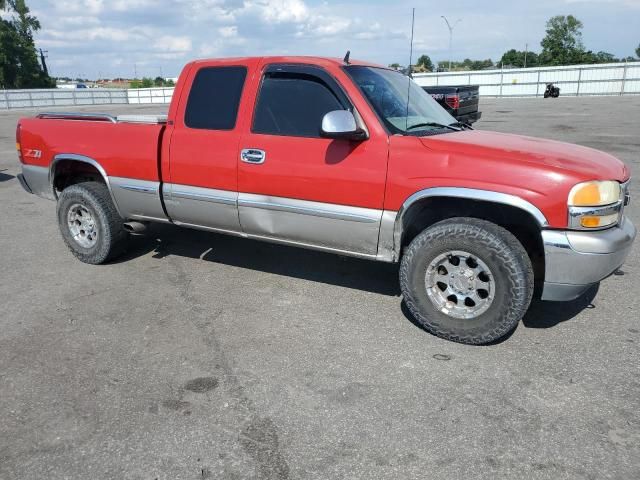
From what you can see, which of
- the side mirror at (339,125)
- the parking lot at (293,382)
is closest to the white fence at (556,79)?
the parking lot at (293,382)

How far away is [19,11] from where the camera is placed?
73312 millimetres

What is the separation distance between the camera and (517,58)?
104 metres

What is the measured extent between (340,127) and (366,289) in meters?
1.61

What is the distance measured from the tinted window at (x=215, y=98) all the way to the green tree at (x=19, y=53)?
73.7 meters

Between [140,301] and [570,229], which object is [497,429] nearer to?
[570,229]

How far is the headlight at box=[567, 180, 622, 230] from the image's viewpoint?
323 cm

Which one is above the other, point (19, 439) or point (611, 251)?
point (611, 251)

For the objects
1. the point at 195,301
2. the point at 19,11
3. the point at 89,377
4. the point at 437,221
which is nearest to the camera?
the point at 89,377

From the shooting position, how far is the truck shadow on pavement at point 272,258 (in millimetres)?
4879

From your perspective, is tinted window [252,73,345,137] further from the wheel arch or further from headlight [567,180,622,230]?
headlight [567,180,622,230]

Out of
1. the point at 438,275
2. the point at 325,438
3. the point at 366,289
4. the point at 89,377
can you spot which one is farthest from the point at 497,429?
the point at 89,377

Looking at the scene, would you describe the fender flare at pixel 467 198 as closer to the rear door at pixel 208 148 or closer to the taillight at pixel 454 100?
the rear door at pixel 208 148

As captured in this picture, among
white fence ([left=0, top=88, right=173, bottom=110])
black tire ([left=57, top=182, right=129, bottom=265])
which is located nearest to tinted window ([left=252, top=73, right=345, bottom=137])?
black tire ([left=57, top=182, right=129, bottom=265])

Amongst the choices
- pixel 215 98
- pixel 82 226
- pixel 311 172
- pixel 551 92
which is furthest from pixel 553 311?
pixel 551 92
